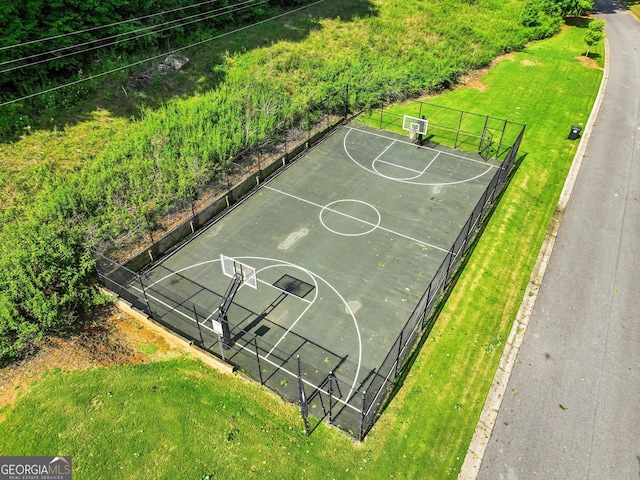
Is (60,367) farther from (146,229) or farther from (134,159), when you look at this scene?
(134,159)

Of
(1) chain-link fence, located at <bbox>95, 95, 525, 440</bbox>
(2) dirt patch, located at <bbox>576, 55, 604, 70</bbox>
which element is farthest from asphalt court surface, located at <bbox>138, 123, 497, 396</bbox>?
(2) dirt patch, located at <bbox>576, 55, 604, 70</bbox>

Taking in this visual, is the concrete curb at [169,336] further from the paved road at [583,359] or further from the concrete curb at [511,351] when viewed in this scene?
the paved road at [583,359]

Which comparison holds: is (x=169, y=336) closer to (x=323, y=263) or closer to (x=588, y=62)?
(x=323, y=263)

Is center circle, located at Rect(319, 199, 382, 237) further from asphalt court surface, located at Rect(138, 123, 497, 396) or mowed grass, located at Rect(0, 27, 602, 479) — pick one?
mowed grass, located at Rect(0, 27, 602, 479)

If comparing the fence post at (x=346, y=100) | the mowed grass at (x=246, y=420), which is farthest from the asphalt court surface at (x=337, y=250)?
the fence post at (x=346, y=100)

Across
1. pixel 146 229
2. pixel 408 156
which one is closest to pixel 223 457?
pixel 146 229
